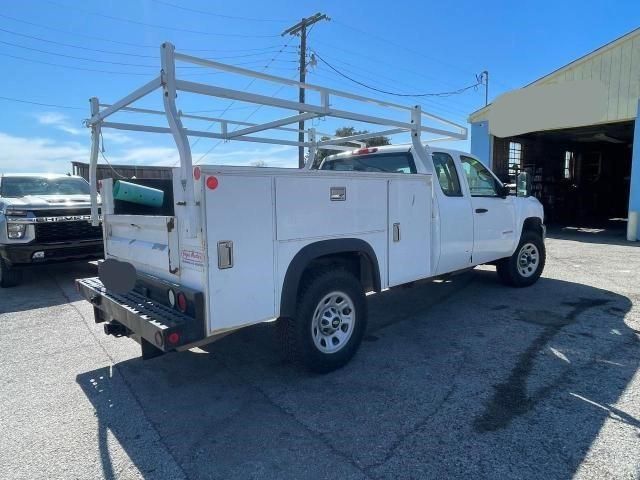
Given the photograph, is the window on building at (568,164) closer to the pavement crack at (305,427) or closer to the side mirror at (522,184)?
the side mirror at (522,184)

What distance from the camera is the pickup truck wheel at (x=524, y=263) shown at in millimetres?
6559

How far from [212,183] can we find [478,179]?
4.04 metres

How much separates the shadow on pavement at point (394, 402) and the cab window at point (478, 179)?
1683 millimetres

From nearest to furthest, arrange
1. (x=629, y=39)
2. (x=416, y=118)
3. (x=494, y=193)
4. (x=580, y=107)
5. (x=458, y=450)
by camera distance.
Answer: (x=458, y=450), (x=416, y=118), (x=494, y=193), (x=629, y=39), (x=580, y=107)

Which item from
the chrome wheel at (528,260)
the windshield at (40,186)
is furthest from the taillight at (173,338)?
the windshield at (40,186)

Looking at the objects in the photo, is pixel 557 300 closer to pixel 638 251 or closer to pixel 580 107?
pixel 638 251

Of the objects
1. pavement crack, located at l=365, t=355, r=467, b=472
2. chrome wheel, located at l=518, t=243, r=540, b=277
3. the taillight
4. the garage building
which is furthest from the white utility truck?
the garage building

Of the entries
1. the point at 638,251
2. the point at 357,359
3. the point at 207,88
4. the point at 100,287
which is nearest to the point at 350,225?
the point at 357,359

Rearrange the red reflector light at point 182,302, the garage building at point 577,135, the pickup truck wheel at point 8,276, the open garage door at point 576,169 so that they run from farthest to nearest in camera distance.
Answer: the open garage door at point 576,169, the garage building at point 577,135, the pickup truck wheel at point 8,276, the red reflector light at point 182,302

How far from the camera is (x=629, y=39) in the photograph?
1193 centimetres

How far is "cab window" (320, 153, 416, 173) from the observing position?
16.6ft

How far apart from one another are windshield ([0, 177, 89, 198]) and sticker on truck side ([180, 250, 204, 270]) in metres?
6.72

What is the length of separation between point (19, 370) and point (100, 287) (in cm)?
108

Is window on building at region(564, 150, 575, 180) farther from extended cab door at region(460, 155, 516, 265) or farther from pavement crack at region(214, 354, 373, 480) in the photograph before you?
pavement crack at region(214, 354, 373, 480)
